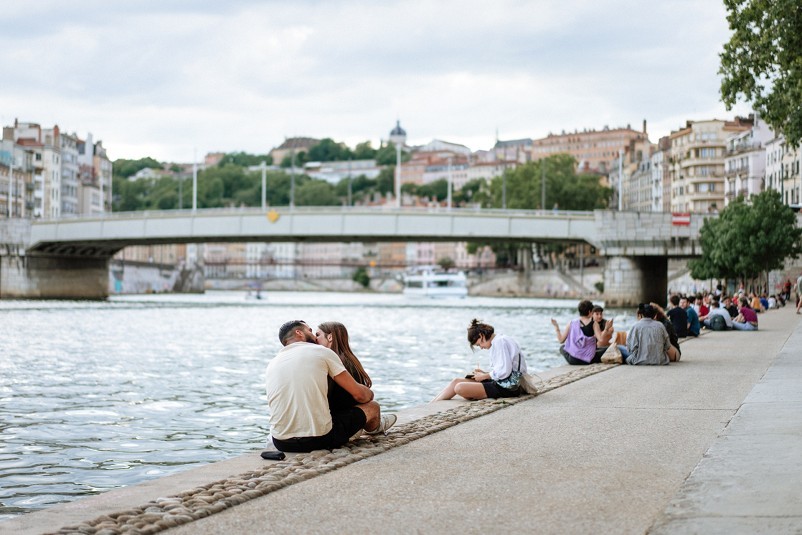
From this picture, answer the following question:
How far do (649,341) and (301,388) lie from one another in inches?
465

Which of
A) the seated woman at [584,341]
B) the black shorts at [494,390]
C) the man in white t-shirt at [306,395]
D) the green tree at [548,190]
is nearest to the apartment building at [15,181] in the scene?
the green tree at [548,190]

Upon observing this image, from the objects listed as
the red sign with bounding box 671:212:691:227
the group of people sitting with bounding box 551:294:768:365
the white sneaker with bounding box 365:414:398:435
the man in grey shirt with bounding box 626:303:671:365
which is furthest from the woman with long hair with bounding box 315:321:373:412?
the red sign with bounding box 671:212:691:227

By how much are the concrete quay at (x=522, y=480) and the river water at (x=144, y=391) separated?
2.09 m

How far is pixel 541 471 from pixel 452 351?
2586cm

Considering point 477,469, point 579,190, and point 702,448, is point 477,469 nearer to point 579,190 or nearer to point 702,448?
point 702,448

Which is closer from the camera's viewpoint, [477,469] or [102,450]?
[477,469]

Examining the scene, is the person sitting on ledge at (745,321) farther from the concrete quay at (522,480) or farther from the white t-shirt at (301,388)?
the white t-shirt at (301,388)

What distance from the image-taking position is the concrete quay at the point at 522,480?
716 centimetres

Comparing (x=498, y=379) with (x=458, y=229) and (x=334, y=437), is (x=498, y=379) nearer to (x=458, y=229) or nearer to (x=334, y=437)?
(x=334, y=437)

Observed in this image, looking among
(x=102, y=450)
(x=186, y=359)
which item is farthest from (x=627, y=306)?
(x=102, y=450)

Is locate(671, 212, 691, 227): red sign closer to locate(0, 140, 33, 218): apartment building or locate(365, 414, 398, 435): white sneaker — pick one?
locate(365, 414, 398, 435): white sneaker

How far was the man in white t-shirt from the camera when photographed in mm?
9914

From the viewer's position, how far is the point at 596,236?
7738 centimetres

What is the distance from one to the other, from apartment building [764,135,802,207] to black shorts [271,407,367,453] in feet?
277
